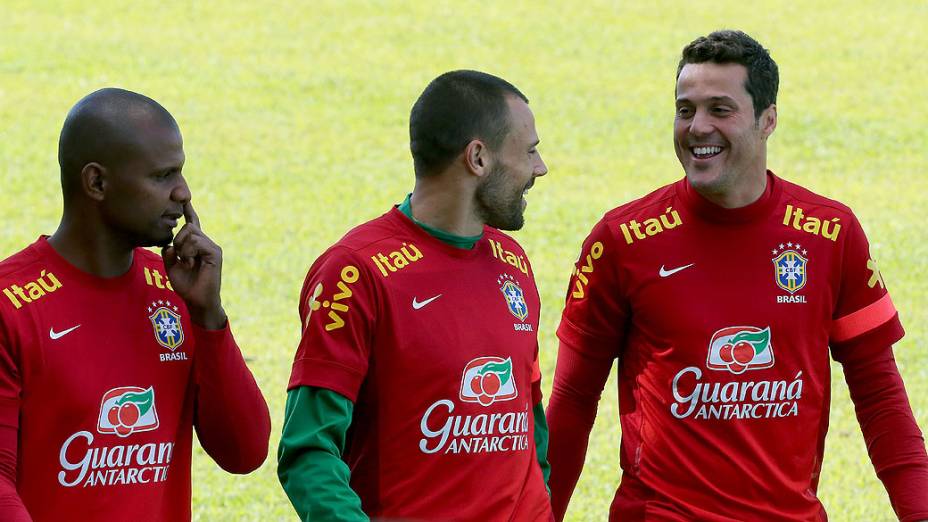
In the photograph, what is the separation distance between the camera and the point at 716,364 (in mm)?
5402

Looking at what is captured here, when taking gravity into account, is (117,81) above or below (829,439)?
above

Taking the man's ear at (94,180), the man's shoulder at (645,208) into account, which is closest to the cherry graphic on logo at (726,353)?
the man's shoulder at (645,208)

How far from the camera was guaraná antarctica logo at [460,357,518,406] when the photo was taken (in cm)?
481

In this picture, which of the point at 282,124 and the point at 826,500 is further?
the point at 282,124

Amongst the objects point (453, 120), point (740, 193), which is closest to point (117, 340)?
point (453, 120)

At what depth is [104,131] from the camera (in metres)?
4.71

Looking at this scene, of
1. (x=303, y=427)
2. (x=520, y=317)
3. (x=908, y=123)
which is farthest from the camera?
(x=908, y=123)

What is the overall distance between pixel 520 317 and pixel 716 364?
30.5 inches

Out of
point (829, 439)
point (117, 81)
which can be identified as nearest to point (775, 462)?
point (829, 439)

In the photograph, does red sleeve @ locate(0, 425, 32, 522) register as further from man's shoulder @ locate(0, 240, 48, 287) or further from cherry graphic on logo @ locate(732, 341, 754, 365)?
cherry graphic on logo @ locate(732, 341, 754, 365)

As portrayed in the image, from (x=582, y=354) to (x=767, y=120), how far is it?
3.36 ft

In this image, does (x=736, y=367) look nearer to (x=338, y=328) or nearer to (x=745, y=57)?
(x=745, y=57)

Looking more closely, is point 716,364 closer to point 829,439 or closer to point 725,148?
point 725,148

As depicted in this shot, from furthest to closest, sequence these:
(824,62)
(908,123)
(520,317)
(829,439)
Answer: (824,62) → (908,123) → (829,439) → (520,317)
